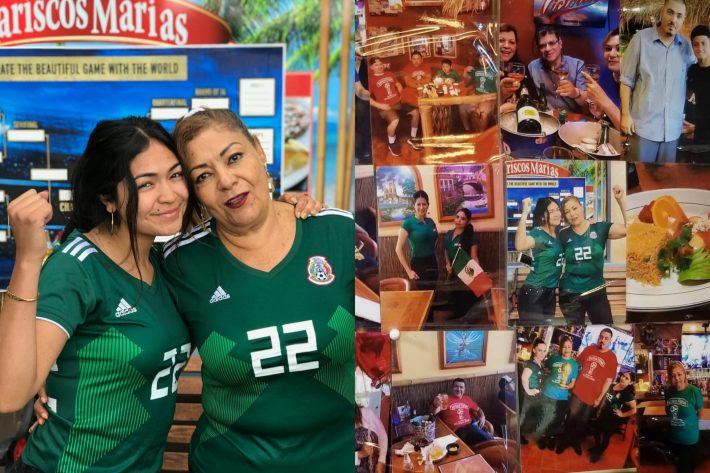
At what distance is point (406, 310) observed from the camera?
4.59 ft

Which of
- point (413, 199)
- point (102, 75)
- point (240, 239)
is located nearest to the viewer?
point (413, 199)

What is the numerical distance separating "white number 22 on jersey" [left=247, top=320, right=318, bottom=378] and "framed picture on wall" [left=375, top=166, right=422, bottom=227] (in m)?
0.31

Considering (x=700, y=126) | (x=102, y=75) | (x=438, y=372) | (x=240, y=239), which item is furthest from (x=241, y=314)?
(x=102, y=75)

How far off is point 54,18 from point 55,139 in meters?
0.56

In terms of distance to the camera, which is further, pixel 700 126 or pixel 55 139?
pixel 55 139

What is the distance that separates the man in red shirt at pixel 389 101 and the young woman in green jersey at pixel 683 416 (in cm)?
80

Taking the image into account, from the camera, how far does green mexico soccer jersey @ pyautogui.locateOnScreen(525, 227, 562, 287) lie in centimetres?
140

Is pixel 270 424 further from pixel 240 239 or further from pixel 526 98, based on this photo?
pixel 526 98

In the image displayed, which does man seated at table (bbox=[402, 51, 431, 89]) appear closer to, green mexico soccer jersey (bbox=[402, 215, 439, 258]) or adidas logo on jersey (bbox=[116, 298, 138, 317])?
green mexico soccer jersey (bbox=[402, 215, 439, 258])

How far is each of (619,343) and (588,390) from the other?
13 cm

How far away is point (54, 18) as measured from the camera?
2.96 m

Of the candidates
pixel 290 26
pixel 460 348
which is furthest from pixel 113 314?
pixel 290 26

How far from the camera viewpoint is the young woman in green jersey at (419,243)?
1.39 meters

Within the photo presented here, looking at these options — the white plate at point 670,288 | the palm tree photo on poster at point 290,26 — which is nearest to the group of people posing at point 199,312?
the white plate at point 670,288
